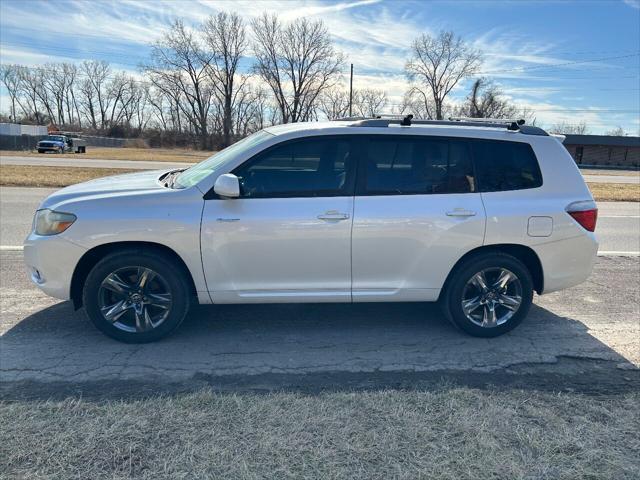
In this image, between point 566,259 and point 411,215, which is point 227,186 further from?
point 566,259

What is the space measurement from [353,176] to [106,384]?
97.1 inches

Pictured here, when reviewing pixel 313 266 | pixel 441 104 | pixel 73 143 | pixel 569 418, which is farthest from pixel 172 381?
pixel 441 104

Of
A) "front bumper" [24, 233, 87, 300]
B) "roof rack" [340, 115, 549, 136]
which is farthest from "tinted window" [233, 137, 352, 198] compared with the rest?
"front bumper" [24, 233, 87, 300]

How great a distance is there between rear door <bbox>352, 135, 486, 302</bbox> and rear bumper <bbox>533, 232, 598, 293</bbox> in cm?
69

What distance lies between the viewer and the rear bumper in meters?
4.16

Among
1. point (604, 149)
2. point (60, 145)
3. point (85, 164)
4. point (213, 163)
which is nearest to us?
point (213, 163)

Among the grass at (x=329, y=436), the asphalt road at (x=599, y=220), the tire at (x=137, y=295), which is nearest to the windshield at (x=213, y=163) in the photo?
the tire at (x=137, y=295)

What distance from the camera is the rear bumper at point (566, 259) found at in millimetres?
4156

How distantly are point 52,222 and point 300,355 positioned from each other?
2.28 meters

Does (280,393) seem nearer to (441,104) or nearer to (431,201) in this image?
(431,201)

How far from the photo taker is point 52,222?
3.76 m

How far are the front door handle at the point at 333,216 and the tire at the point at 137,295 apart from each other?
1.26 meters

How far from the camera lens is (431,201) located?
156 inches

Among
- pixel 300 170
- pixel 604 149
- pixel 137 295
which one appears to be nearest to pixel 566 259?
pixel 300 170
